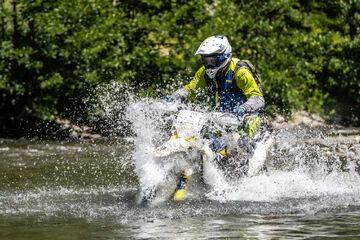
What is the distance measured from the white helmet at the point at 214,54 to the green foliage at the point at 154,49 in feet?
25.9

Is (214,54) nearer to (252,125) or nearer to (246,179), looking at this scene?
(252,125)

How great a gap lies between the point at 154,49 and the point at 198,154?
10.6 meters

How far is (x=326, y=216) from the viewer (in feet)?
23.9

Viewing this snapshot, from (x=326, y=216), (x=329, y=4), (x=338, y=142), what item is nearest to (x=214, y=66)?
(x=326, y=216)

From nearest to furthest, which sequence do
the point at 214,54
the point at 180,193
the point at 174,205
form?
the point at 174,205, the point at 180,193, the point at 214,54

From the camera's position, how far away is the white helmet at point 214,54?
28.5ft

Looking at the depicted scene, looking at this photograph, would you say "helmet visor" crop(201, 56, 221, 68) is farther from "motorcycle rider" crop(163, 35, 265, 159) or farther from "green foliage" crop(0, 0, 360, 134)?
"green foliage" crop(0, 0, 360, 134)

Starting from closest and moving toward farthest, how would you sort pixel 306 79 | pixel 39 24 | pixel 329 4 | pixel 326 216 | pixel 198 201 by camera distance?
pixel 326 216
pixel 198 201
pixel 39 24
pixel 306 79
pixel 329 4

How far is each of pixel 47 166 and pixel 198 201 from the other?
4801 millimetres

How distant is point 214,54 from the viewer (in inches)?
342

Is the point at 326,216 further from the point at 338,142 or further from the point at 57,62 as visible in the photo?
the point at 57,62

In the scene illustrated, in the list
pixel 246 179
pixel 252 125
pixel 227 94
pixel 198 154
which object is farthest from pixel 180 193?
pixel 227 94

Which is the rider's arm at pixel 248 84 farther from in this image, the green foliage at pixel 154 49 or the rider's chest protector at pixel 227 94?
the green foliage at pixel 154 49

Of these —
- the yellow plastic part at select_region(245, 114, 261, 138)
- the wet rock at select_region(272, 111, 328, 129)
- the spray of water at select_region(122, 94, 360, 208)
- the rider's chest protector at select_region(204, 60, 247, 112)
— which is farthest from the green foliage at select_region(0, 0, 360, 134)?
the yellow plastic part at select_region(245, 114, 261, 138)
